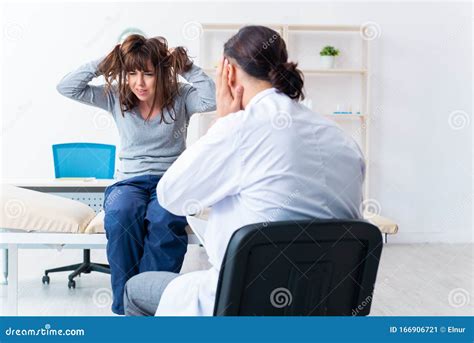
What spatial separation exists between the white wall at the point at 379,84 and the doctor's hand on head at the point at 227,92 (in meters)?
4.06

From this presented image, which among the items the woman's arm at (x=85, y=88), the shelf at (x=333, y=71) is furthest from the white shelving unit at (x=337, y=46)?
the woman's arm at (x=85, y=88)

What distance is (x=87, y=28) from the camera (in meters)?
5.45

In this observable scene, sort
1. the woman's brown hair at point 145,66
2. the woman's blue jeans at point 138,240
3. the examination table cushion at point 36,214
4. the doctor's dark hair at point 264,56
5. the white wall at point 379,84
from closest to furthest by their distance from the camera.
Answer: the doctor's dark hair at point 264,56 < the examination table cushion at point 36,214 < the woman's blue jeans at point 138,240 < the woman's brown hair at point 145,66 < the white wall at point 379,84

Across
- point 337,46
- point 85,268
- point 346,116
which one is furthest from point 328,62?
point 85,268

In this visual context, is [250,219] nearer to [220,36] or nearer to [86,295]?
[86,295]

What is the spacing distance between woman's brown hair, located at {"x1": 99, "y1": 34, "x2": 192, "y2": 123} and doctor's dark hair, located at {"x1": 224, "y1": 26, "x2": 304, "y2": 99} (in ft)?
3.00

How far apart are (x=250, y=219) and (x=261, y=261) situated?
12 centimetres

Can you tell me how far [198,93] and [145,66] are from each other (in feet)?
0.75

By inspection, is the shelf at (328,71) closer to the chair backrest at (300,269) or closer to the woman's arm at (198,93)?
the woman's arm at (198,93)

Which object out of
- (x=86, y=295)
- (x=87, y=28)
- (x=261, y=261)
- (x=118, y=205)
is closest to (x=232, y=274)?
(x=261, y=261)

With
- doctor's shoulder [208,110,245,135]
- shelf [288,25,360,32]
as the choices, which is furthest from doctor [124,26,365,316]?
shelf [288,25,360,32]

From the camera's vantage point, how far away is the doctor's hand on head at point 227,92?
4.88 ft

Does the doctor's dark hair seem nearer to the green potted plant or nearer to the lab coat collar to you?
the lab coat collar

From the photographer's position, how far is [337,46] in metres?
5.71
